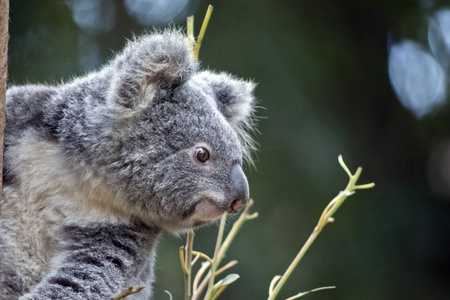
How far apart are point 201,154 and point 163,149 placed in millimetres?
128

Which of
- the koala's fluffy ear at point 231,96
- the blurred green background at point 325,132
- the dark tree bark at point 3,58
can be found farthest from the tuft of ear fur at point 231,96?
the blurred green background at point 325,132

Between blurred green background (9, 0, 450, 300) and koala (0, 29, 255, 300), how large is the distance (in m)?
1.92

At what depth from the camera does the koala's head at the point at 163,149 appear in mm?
1826

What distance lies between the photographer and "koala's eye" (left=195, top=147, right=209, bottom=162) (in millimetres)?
1852

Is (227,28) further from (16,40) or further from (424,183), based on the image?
(424,183)

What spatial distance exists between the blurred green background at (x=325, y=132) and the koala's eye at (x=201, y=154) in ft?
6.76

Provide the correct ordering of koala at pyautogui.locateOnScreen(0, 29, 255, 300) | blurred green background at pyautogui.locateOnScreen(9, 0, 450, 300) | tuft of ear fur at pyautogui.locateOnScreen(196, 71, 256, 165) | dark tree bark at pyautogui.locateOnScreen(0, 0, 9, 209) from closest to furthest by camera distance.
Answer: dark tree bark at pyautogui.locateOnScreen(0, 0, 9, 209) < koala at pyautogui.locateOnScreen(0, 29, 255, 300) < tuft of ear fur at pyautogui.locateOnScreen(196, 71, 256, 165) < blurred green background at pyautogui.locateOnScreen(9, 0, 450, 300)

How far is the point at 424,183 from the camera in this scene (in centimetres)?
444

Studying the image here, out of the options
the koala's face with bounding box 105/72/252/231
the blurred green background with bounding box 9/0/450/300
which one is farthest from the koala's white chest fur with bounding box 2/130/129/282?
the blurred green background with bounding box 9/0/450/300

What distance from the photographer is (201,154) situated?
6.07ft

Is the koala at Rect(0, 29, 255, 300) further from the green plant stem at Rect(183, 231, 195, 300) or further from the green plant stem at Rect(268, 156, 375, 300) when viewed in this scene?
the green plant stem at Rect(268, 156, 375, 300)

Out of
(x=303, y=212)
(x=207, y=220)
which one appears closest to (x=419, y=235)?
(x=303, y=212)

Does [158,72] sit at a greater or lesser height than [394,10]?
lesser

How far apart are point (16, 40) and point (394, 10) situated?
2785 millimetres
